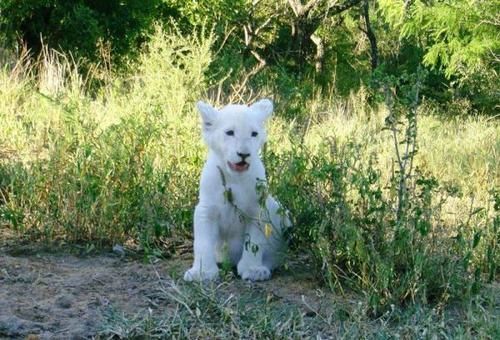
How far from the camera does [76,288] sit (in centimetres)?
453

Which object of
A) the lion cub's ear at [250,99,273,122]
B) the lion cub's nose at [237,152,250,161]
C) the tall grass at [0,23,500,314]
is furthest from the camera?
the lion cub's ear at [250,99,273,122]

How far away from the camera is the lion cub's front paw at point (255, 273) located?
4.68 metres

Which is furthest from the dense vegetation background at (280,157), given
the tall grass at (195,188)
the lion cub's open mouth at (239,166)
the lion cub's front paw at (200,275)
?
the lion cub's front paw at (200,275)

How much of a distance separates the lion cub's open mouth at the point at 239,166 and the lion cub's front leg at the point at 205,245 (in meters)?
0.26

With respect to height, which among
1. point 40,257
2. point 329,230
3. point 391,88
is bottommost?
point 40,257

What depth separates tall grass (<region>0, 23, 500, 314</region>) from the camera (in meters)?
4.39

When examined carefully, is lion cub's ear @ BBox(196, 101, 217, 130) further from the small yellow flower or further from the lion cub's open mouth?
the small yellow flower

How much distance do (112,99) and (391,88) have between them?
15.8 feet

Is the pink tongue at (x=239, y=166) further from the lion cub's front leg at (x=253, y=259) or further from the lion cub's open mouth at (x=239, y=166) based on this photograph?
the lion cub's front leg at (x=253, y=259)

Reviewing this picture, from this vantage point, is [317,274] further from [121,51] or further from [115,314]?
[121,51]

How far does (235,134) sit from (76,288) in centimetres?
118

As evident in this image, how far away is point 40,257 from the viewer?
210 inches

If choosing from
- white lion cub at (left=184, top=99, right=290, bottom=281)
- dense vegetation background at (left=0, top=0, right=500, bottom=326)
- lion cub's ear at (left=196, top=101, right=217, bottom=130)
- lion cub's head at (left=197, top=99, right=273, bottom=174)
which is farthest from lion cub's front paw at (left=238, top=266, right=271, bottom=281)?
lion cub's ear at (left=196, top=101, right=217, bottom=130)

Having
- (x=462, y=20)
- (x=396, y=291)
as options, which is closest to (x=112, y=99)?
(x=396, y=291)
